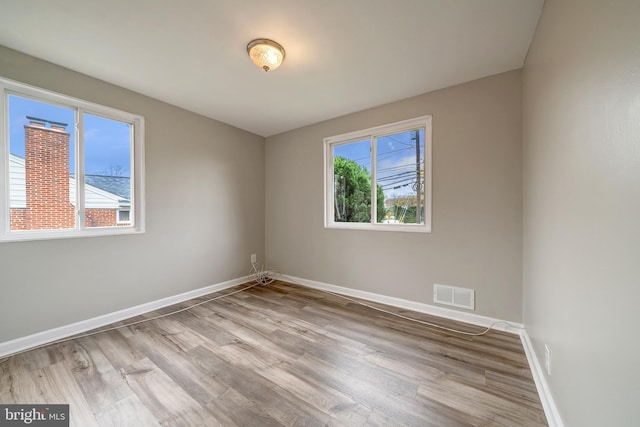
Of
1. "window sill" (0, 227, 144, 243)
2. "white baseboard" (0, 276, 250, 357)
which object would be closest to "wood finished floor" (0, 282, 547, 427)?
"white baseboard" (0, 276, 250, 357)

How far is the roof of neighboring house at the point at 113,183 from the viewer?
2.31 meters

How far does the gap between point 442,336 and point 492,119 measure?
6.91ft

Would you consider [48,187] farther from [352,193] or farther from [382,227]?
[382,227]

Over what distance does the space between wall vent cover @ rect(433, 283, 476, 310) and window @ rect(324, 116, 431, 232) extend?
2.19 ft

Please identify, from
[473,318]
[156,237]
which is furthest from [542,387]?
[156,237]

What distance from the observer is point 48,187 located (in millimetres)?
2059

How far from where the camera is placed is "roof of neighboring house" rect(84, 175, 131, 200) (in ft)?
7.59

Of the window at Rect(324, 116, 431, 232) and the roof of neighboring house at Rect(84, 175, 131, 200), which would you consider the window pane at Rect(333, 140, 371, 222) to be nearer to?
the window at Rect(324, 116, 431, 232)

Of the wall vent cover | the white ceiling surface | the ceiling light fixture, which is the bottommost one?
the wall vent cover

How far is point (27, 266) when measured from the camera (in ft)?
6.31

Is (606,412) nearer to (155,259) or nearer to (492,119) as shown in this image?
(492,119)

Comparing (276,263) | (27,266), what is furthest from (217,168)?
(27,266)

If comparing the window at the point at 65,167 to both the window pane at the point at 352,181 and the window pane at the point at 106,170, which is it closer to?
the window pane at the point at 106,170

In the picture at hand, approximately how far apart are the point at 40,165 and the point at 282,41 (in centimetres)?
239
